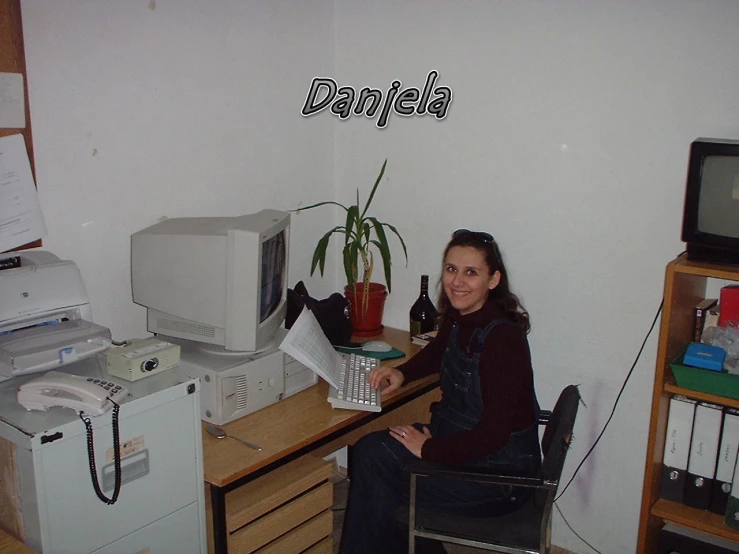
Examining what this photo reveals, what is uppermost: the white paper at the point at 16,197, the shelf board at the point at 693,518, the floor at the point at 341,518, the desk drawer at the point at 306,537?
the white paper at the point at 16,197

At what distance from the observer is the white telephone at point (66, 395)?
1.59m

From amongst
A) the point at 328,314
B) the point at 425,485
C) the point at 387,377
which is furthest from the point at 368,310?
the point at 425,485

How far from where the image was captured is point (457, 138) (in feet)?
8.87

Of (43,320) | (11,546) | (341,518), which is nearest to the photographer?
(11,546)

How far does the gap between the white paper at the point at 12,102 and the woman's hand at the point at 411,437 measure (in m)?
1.40

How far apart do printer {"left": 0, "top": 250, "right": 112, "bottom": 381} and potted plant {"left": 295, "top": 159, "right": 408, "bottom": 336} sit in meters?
1.11

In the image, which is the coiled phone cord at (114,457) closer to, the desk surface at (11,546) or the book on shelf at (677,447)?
the desk surface at (11,546)

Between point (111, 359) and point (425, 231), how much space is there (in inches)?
57.0

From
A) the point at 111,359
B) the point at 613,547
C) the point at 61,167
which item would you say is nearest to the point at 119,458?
the point at 111,359

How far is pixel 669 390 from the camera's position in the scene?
2.12 metres

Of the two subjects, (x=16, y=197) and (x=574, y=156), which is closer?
(x=16, y=197)

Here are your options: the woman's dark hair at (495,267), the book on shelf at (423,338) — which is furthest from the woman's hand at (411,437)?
the book on shelf at (423,338)

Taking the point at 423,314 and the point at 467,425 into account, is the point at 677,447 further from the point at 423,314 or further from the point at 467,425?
the point at 423,314

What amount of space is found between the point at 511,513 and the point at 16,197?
1.67 m
